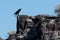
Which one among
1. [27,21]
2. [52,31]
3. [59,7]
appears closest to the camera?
[52,31]

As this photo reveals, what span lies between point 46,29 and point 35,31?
6922 millimetres

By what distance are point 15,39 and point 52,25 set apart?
16265mm

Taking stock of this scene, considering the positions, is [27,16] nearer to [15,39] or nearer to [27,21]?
[27,21]

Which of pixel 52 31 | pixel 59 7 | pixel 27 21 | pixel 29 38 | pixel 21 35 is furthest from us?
pixel 59 7

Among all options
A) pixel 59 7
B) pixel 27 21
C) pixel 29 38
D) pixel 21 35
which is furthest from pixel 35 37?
pixel 59 7

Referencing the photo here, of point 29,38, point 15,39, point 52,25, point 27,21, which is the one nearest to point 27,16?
point 27,21

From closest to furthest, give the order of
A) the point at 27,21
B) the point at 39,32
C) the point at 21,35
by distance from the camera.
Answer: the point at 39,32
the point at 21,35
the point at 27,21

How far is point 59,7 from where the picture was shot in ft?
356

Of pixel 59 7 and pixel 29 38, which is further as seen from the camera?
pixel 59 7

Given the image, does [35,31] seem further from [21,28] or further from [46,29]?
[21,28]

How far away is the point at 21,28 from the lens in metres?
86.4

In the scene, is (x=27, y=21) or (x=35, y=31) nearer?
(x=35, y=31)

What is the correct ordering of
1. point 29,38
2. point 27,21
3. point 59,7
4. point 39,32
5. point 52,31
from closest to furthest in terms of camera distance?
1. point 52,31
2. point 39,32
3. point 29,38
4. point 27,21
5. point 59,7

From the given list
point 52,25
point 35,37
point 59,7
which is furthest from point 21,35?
point 59,7
